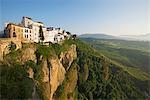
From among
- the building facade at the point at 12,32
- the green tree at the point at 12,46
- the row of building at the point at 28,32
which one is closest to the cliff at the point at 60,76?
the green tree at the point at 12,46

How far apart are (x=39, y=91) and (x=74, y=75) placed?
1046 centimetres

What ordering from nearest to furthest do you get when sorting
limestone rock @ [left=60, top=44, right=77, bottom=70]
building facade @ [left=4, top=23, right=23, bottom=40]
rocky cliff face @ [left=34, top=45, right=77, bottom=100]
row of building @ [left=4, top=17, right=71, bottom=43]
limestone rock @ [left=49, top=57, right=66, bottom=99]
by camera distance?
building facade @ [left=4, top=23, right=23, bottom=40], row of building @ [left=4, top=17, right=71, bottom=43], rocky cliff face @ [left=34, top=45, right=77, bottom=100], limestone rock @ [left=49, top=57, right=66, bottom=99], limestone rock @ [left=60, top=44, right=77, bottom=70]

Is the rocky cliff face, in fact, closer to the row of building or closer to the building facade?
the row of building

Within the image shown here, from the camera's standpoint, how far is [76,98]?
1344 inches

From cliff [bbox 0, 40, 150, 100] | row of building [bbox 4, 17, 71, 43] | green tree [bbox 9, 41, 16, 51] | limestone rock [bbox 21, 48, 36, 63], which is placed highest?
row of building [bbox 4, 17, 71, 43]

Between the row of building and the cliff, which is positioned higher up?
the row of building

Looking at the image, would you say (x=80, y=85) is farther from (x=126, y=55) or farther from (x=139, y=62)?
(x=126, y=55)

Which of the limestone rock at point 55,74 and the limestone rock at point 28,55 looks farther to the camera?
the limestone rock at point 55,74

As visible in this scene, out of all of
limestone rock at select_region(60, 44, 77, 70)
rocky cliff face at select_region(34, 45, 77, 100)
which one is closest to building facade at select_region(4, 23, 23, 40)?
rocky cliff face at select_region(34, 45, 77, 100)

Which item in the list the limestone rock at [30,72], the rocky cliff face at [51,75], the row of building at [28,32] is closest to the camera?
the limestone rock at [30,72]

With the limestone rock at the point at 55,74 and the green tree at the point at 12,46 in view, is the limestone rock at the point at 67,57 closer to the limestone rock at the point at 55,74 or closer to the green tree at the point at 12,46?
the limestone rock at the point at 55,74

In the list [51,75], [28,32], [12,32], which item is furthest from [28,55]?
[28,32]

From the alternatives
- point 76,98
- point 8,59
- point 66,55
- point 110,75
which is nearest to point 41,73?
point 8,59

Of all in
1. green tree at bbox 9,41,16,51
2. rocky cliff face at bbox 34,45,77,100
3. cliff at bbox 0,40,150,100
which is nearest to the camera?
cliff at bbox 0,40,150,100
